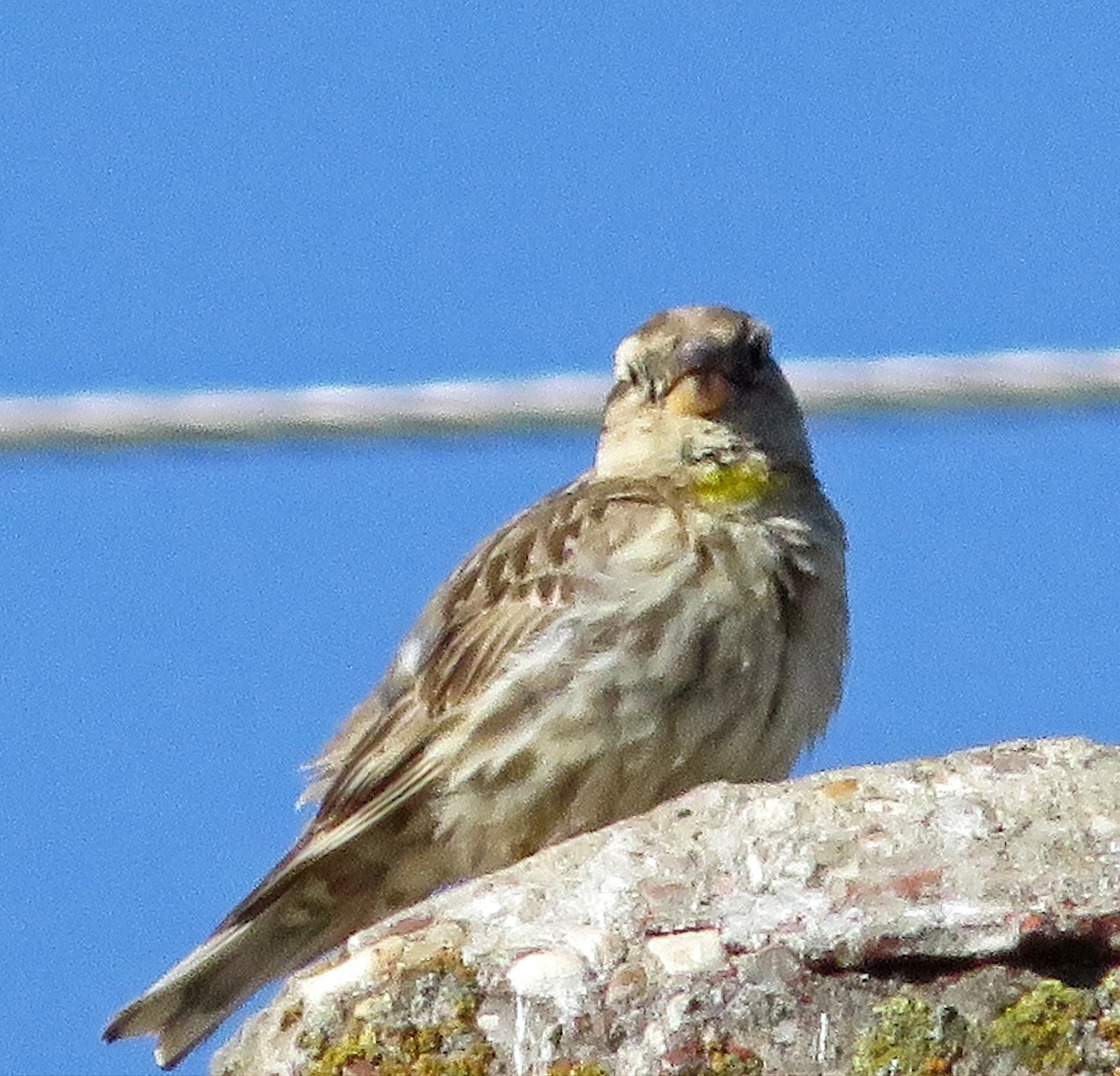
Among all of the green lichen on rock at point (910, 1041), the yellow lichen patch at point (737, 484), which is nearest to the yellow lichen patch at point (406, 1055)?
the green lichen on rock at point (910, 1041)

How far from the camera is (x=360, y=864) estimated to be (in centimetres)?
614

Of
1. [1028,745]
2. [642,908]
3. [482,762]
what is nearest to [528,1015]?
[642,908]

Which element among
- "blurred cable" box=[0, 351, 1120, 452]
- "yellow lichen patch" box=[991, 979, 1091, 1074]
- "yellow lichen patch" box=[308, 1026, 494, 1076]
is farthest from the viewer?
"blurred cable" box=[0, 351, 1120, 452]

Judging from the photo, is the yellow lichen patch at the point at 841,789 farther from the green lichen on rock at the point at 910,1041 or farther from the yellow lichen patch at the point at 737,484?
the yellow lichen patch at the point at 737,484

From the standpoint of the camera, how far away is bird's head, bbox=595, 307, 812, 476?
21.1 ft

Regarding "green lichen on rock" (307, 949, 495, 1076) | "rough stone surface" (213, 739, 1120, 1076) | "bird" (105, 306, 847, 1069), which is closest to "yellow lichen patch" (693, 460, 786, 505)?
"bird" (105, 306, 847, 1069)

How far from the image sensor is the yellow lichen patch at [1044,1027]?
12.4 ft

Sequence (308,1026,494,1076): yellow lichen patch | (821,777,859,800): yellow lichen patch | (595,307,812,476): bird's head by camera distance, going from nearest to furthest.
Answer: (308,1026,494,1076): yellow lichen patch, (821,777,859,800): yellow lichen patch, (595,307,812,476): bird's head

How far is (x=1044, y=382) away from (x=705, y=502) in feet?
3.00

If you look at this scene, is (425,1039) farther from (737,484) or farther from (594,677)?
(737,484)

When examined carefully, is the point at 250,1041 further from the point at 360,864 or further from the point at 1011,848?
the point at 360,864

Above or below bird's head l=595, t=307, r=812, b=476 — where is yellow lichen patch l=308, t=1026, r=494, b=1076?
below

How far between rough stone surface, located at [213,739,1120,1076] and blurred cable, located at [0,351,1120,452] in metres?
1.32

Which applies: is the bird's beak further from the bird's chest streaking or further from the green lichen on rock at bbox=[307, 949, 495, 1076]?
the green lichen on rock at bbox=[307, 949, 495, 1076]
